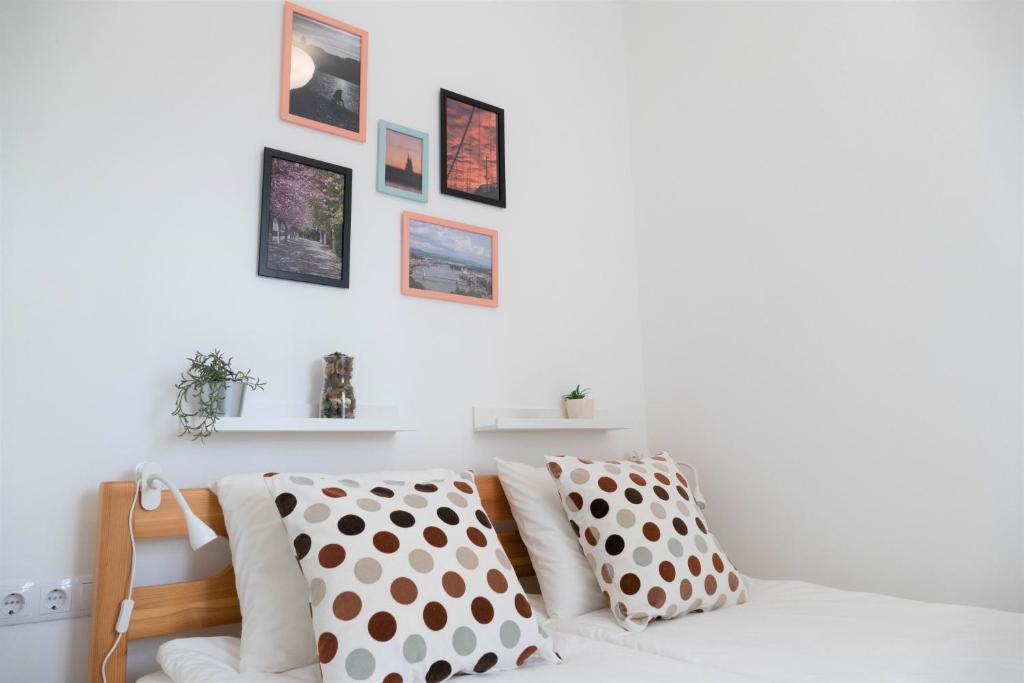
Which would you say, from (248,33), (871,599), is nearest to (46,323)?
(248,33)

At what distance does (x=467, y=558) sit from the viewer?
1.37 metres

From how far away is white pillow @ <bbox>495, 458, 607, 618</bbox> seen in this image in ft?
5.67

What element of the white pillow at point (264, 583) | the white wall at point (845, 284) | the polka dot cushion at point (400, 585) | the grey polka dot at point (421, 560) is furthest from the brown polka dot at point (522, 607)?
the white wall at point (845, 284)

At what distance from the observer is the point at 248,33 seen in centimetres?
195

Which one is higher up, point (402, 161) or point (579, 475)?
point (402, 161)

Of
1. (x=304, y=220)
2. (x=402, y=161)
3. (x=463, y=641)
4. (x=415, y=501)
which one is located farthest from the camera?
(x=402, y=161)

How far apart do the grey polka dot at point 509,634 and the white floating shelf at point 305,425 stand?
0.76 m

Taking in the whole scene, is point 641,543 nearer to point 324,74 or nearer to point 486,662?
point 486,662

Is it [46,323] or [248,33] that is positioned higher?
[248,33]

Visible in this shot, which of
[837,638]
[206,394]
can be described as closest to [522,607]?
[837,638]

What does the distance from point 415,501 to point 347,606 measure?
0.98ft

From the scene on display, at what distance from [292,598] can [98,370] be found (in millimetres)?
749

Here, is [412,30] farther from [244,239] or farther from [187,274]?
[187,274]

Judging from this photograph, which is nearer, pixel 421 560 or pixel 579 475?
pixel 421 560
